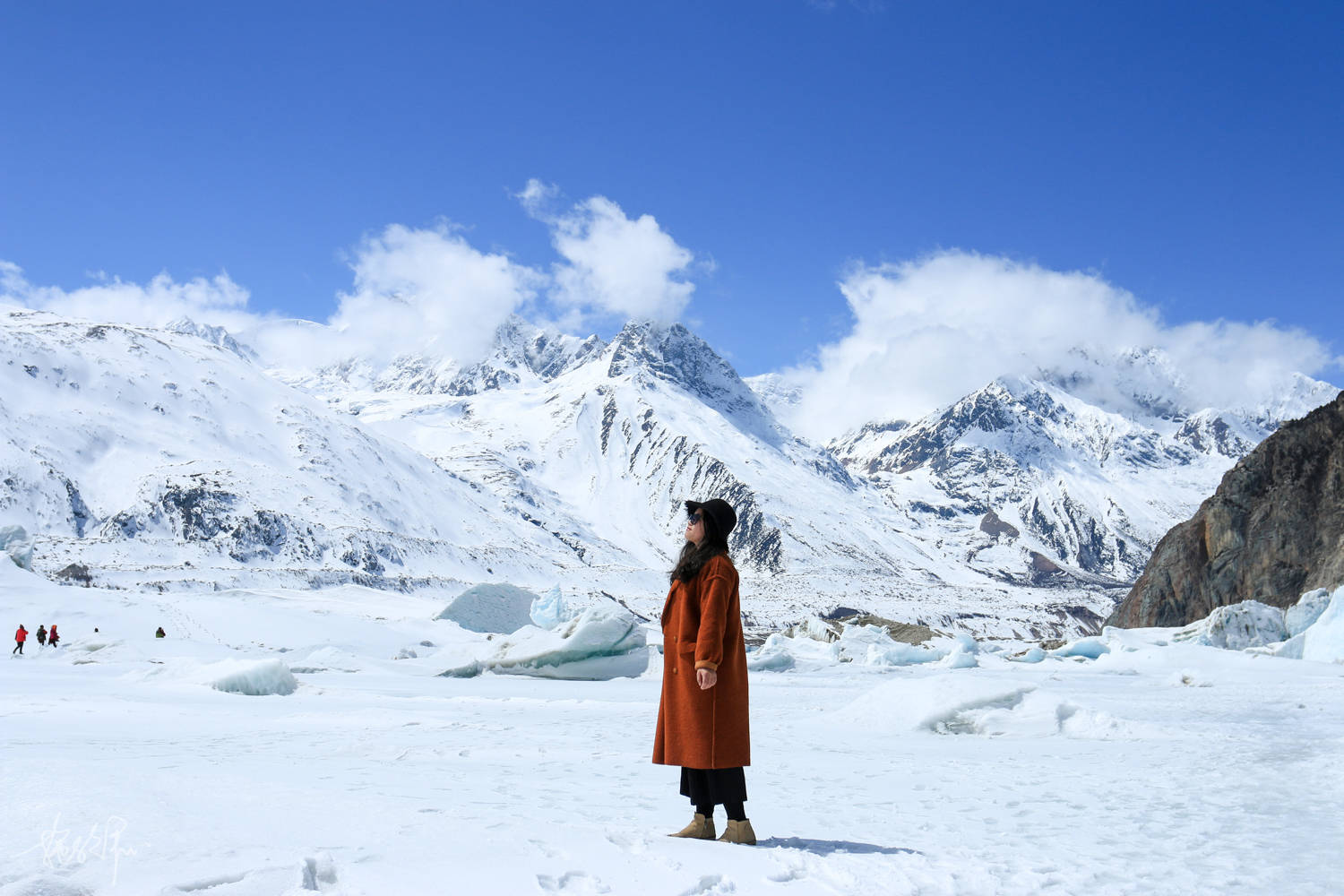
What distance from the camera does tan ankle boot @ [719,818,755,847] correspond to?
5.18 meters

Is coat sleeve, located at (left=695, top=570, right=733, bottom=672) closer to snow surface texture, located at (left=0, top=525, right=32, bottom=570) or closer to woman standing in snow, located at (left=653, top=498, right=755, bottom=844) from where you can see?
woman standing in snow, located at (left=653, top=498, right=755, bottom=844)

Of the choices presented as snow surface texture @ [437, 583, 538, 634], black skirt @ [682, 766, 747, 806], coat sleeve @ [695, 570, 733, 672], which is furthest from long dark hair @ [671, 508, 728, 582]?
snow surface texture @ [437, 583, 538, 634]

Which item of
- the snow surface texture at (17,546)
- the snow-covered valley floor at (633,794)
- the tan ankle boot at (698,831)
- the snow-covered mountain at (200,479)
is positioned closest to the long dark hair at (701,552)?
the tan ankle boot at (698,831)

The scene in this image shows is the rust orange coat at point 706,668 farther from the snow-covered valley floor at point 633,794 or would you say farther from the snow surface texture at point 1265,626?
the snow surface texture at point 1265,626

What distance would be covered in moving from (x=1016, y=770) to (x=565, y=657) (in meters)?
17.5

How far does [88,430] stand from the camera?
106 metres

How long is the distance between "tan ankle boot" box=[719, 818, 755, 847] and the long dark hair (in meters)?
1.45

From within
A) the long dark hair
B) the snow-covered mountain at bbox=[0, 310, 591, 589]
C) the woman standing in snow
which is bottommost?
the woman standing in snow

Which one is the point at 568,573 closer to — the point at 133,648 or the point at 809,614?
the point at 809,614

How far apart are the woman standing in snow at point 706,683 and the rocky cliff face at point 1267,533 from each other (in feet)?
154

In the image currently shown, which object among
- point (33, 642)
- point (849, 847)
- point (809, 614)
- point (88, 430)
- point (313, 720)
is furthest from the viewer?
point (809, 614)

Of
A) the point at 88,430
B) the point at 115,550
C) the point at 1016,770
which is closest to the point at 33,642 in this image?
the point at 1016,770

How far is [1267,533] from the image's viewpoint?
48500mm

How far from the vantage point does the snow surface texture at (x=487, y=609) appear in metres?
48.0
